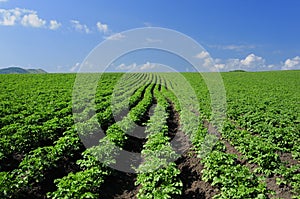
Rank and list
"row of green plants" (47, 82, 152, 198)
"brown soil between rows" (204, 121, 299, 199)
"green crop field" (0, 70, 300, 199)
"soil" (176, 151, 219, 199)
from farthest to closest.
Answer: "soil" (176, 151, 219, 199) < "brown soil between rows" (204, 121, 299, 199) < "green crop field" (0, 70, 300, 199) < "row of green plants" (47, 82, 152, 198)

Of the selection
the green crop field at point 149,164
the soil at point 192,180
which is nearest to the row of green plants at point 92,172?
the green crop field at point 149,164

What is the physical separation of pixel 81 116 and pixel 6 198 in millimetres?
7978

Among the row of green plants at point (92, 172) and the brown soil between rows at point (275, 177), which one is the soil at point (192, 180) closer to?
A: the brown soil between rows at point (275, 177)

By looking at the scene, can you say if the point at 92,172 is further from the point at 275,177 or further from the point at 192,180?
the point at 275,177

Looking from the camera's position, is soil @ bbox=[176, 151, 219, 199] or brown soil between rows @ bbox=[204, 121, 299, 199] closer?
brown soil between rows @ bbox=[204, 121, 299, 199]

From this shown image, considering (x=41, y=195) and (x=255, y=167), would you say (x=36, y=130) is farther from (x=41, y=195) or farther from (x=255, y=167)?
(x=255, y=167)

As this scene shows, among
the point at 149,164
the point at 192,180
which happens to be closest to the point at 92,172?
the point at 149,164

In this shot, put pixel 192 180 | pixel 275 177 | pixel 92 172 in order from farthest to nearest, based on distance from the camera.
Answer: pixel 192 180
pixel 275 177
pixel 92 172

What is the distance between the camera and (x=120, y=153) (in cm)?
1033

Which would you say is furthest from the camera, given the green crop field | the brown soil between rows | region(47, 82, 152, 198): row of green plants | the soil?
the soil

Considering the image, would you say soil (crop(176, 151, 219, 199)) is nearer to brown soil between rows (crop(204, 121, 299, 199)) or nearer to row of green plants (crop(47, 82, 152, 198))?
brown soil between rows (crop(204, 121, 299, 199))

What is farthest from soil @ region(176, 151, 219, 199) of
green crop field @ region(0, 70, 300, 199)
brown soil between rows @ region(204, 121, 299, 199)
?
brown soil between rows @ region(204, 121, 299, 199)

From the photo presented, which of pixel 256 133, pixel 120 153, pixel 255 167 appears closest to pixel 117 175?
pixel 120 153

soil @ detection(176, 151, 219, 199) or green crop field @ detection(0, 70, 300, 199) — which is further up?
green crop field @ detection(0, 70, 300, 199)
